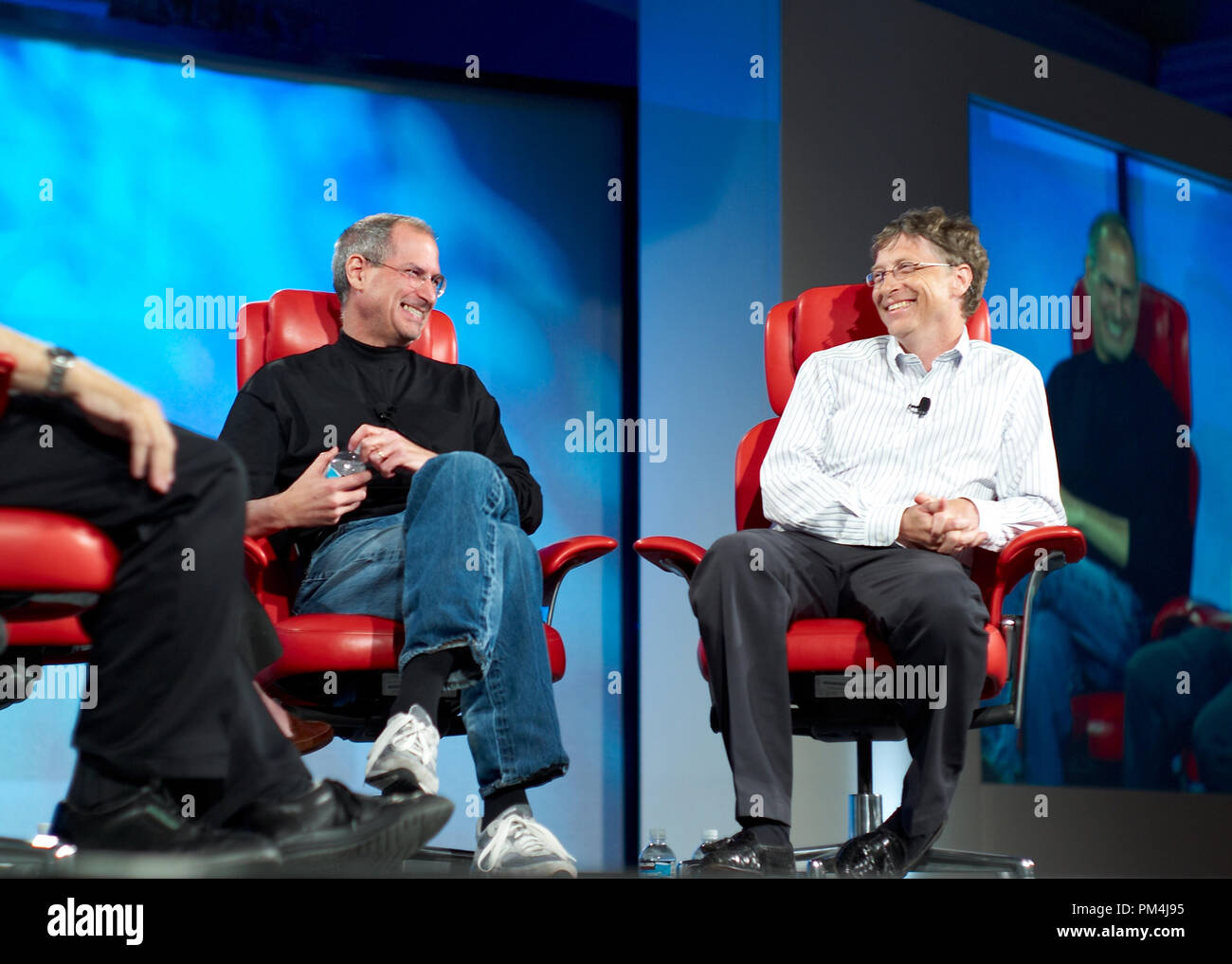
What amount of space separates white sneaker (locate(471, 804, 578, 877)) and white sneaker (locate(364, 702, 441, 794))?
131 millimetres

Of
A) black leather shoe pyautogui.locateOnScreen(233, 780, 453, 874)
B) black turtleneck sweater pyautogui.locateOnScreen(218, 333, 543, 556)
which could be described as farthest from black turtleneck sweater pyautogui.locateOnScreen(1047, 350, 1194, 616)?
black leather shoe pyautogui.locateOnScreen(233, 780, 453, 874)

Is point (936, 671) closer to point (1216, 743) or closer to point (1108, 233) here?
point (1216, 743)

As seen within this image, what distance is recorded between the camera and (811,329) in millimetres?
2857

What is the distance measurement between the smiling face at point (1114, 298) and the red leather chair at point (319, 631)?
2402 mm

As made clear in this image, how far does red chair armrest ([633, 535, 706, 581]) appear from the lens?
244 centimetres

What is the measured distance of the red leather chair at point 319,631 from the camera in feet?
7.00

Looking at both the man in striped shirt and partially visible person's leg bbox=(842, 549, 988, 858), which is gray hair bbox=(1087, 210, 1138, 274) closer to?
the man in striped shirt

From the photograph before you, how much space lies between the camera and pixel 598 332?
13.0ft

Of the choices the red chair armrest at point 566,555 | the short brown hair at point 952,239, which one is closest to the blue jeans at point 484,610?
the red chair armrest at point 566,555

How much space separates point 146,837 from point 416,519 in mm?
764

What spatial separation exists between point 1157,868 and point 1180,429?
Result: 1.42 metres

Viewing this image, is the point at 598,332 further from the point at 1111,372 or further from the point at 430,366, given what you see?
the point at 1111,372

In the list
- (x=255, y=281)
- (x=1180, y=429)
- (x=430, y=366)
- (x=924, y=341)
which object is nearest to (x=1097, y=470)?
(x=1180, y=429)

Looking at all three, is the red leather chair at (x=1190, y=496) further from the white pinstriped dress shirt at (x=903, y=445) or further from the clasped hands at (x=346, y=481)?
the clasped hands at (x=346, y=481)
